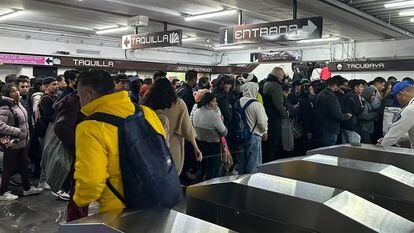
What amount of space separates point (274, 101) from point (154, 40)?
4.80 metres

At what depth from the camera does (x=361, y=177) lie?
281 centimetres

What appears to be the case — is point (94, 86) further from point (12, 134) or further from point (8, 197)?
point (8, 197)

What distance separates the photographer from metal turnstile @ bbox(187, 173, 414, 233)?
6.33 ft

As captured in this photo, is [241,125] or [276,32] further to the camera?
[276,32]

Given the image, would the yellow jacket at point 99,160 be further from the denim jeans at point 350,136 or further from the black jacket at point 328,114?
the denim jeans at point 350,136

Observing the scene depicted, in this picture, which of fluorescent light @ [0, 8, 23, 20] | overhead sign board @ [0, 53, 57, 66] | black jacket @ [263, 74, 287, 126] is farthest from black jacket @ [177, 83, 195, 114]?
overhead sign board @ [0, 53, 57, 66]

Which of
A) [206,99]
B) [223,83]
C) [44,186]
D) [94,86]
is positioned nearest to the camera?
[94,86]

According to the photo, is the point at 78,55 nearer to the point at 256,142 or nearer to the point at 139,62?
the point at 139,62

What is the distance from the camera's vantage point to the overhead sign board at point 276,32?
6.62 metres

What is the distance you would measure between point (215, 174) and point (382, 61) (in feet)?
32.3

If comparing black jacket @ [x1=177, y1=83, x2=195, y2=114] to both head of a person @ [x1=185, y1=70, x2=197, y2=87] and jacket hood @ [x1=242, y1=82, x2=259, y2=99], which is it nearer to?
head of a person @ [x1=185, y1=70, x2=197, y2=87]

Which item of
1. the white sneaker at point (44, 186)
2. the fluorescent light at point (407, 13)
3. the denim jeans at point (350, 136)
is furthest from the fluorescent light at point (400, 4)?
the white sneaker at point (44, 186)

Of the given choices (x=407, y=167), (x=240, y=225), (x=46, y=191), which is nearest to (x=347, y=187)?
(x=407, y=167)

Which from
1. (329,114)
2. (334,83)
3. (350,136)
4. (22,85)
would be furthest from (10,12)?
(350,136)
